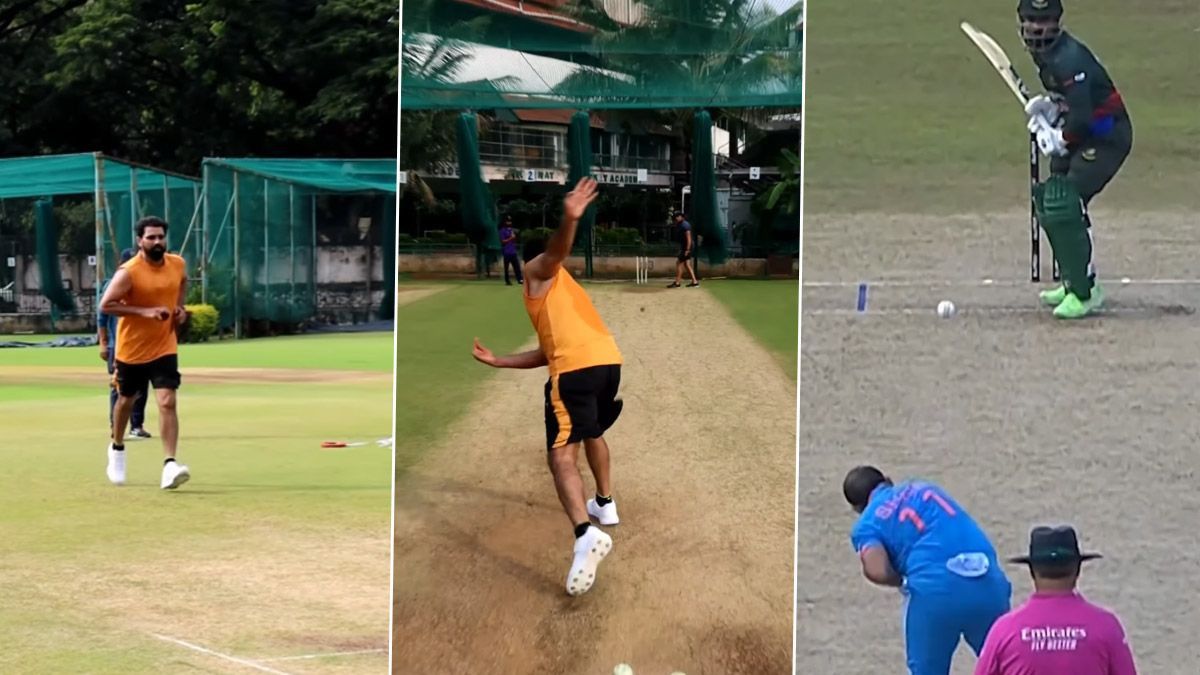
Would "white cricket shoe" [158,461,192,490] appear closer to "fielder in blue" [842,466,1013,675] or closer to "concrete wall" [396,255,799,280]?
"concrete wall" [396,255,799,280]

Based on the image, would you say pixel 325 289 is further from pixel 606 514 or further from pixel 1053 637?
pixel 1053 637

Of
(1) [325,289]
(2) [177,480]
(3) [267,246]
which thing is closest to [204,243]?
(3) [267,246]

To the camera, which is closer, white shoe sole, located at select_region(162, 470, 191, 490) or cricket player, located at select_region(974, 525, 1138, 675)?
cricket player, located at select_region(974, 525, 1138, 675)

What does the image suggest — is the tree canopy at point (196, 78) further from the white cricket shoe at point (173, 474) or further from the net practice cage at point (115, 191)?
the white cricket shoe at point (173, 474)

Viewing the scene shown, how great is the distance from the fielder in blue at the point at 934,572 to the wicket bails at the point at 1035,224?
0.59 meters

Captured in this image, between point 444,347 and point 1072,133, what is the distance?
1.56m

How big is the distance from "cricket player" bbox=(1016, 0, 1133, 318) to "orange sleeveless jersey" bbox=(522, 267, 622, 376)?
1.07 m

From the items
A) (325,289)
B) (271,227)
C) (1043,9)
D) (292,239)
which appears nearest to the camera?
(1043,9)

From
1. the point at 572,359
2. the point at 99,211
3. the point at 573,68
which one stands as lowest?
the point at 572,359

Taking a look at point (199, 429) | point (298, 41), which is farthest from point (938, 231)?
point (298, 41)

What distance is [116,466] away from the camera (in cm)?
709

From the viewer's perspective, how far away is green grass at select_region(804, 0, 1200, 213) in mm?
3293

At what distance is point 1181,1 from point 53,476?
6102 mm

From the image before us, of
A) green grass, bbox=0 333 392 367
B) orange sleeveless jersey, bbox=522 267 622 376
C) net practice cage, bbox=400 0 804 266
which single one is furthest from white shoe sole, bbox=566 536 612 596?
green grass, bbox=0 333 392 367
